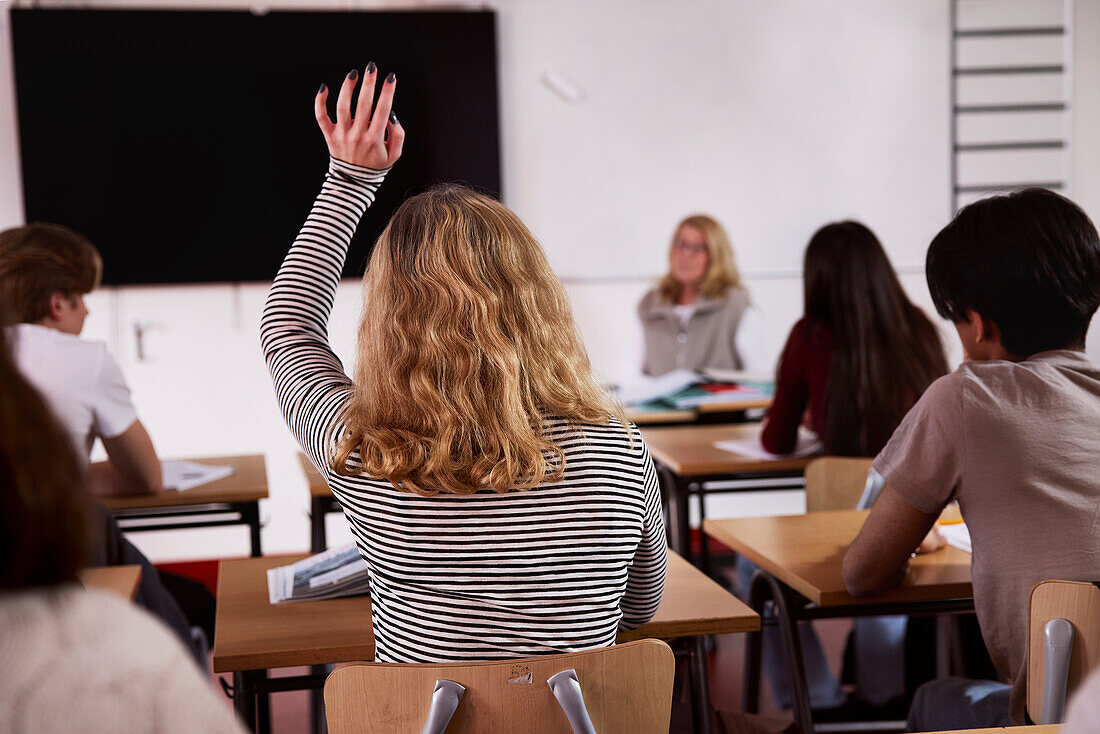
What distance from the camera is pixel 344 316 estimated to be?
485 centimetres

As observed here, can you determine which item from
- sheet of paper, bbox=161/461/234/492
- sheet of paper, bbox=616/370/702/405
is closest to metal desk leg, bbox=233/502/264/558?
sheet of paper, bbox=161/461/234/492

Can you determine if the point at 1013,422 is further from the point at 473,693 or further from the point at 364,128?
the point at 364,128

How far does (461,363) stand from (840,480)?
4.65 feet

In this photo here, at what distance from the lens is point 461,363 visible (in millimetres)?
1300

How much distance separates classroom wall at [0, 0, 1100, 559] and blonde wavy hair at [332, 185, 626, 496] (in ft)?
11.5

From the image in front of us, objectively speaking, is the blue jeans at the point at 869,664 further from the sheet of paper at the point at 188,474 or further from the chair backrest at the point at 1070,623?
the sheet of paper at the point at 188,474

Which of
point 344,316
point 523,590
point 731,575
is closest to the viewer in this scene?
point 523,590

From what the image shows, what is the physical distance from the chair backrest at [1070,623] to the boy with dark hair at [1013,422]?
16 centimetres

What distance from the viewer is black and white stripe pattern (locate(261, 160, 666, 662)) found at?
130 cm

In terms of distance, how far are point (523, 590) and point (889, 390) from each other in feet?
5.75

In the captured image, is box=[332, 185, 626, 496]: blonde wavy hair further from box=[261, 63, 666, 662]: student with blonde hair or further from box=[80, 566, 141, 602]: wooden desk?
box=[80, 566, 141, 602]: wooden desk

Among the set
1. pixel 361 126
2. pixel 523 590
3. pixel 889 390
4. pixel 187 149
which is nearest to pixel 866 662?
pixel 889 390

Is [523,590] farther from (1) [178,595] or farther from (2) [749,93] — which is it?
(2) [749,93]

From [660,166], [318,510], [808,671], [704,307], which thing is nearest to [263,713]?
[318,510]
